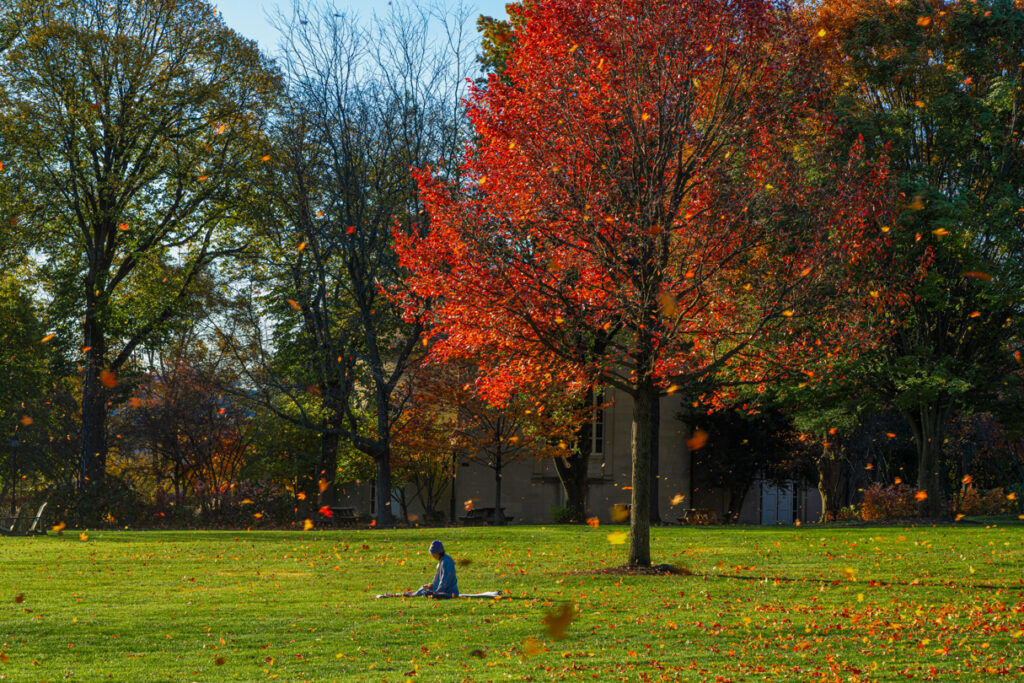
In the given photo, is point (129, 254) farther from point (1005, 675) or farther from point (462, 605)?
point (1005, 675)

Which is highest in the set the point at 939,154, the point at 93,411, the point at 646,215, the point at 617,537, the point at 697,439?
the point at 939,154

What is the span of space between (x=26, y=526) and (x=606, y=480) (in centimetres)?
1945

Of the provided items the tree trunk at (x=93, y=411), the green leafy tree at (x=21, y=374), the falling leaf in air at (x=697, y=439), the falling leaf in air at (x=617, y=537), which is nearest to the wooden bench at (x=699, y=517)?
the falling leaf in air at (x=697, y=439)

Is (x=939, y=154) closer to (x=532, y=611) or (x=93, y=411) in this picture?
(x=532, y=611)

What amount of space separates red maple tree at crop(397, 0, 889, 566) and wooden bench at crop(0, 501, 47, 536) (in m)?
14.4

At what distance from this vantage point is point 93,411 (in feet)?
99.6

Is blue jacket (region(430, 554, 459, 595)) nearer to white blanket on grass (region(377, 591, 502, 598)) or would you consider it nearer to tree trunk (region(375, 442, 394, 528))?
white blanket on grass (region(377, 591, 502, 598))

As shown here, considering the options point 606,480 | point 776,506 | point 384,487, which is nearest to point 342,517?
point 384,487

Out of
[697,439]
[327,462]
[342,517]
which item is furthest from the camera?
[697,439]

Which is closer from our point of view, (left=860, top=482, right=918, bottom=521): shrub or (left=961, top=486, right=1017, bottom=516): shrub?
(left=860, top=482, right=918, bottom=521): shrub

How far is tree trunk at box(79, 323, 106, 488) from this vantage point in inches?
1142

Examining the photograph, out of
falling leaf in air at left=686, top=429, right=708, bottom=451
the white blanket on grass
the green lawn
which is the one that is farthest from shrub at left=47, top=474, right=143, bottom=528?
falling leaf in air at left=686, top=429, right=708, bottom=451

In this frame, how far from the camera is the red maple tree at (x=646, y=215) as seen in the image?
14.6m

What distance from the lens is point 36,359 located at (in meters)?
35.6
